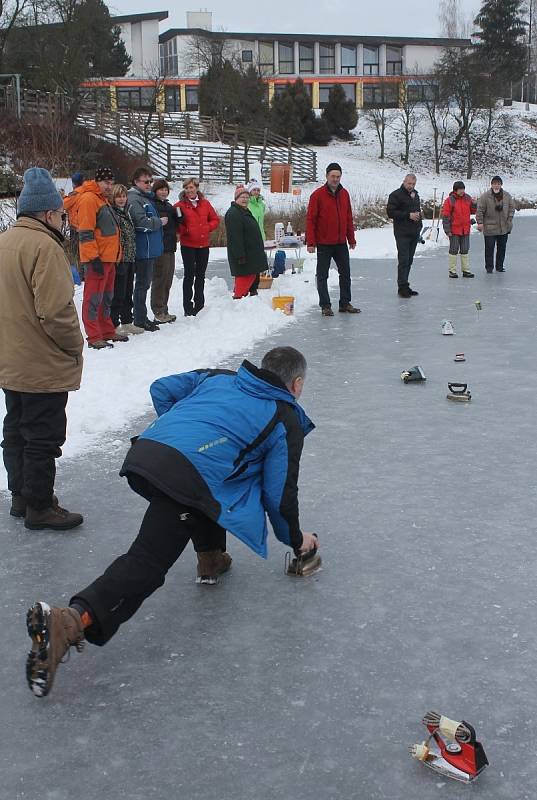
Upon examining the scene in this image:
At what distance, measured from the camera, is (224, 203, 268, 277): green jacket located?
11.2 metres

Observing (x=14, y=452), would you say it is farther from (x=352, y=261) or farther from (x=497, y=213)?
(x=352, y=261)

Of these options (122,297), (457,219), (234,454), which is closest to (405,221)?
(457,219)

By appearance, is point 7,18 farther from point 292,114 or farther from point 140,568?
point 140,568

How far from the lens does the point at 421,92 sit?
56.6m

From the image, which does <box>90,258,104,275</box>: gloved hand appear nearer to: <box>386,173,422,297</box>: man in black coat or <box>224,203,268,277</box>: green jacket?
<box>224,203,268,277</box>: green jacket

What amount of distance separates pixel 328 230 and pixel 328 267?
0.46 meters

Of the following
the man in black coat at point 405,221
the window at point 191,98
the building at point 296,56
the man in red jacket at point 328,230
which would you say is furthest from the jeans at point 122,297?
the window at point 191,98

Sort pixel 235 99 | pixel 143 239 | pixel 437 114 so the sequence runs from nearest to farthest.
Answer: pixel 143 239 < pixel 235 99 < pixel 437 114

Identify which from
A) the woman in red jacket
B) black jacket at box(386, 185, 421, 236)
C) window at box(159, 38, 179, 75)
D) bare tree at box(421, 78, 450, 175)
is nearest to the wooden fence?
bare tree at box(421, 78, 450, 175)

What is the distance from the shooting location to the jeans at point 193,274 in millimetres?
10656

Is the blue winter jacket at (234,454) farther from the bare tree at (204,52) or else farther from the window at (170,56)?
the window at (170,56)

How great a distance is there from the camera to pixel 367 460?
219 inches

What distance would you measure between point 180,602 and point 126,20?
7434 centimetres

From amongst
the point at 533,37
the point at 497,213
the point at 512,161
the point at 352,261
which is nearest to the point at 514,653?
the point at 497,213
